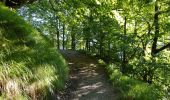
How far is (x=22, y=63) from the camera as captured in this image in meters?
6.55

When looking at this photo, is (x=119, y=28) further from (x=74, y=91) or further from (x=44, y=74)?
(x=44, y=74)

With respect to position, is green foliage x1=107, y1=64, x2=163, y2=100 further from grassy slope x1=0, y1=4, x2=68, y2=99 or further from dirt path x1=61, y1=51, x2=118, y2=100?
grassy slope x1=0, y1=4, x2=68, y2=99

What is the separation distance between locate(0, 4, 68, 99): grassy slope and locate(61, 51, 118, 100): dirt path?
3.08 meters

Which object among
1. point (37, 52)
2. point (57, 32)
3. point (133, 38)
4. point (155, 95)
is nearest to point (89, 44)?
point (133, 38)

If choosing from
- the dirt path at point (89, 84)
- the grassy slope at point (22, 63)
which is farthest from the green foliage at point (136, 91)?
the grassy slope at point (22, 63)

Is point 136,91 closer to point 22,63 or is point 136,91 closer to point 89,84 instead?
point 89,84

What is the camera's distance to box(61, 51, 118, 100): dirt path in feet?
37.6

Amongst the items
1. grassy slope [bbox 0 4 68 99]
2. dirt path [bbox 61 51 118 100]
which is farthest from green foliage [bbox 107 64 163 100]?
grassy slope [bbox 0 4 68 99]

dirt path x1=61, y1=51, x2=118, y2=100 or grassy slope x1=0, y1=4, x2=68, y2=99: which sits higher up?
grassy slope x1=0, y1=4, x2=68, y2=99

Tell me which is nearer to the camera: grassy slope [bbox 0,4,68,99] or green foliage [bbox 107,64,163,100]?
grassy slope [bbox 0,4,68,99]

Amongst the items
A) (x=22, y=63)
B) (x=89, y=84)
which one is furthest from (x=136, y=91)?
(x=22, y=63)

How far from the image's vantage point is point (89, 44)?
26938 mm

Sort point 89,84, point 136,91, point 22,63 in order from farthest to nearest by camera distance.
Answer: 1. point 89,84
2. point 136,91
3. point 22,63

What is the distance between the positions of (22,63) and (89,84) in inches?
286
